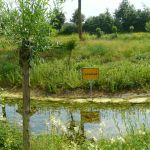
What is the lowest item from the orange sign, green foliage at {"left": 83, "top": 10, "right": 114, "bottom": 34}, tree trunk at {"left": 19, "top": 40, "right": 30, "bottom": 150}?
green foliage at {"left": 83, "top": 10, "right": 114, "bottom": 34}

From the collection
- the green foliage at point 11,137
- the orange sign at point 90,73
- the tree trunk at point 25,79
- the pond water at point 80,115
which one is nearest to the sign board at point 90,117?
the pond water at point 80,115

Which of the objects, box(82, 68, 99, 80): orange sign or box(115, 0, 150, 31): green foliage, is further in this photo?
box(115, 0, 150, 31): green foliage

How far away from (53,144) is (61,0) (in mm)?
2240

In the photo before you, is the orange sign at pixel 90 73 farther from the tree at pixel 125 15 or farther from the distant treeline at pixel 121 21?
the tree at pixel 125 15

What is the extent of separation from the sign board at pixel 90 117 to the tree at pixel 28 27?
16.1 ft

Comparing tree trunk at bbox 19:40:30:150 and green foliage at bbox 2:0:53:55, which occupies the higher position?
green foliage at bbox 2:0:53:55

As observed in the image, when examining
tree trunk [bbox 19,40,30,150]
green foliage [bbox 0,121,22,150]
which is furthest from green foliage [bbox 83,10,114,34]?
tree trunk [bbox 19,40,30,150]

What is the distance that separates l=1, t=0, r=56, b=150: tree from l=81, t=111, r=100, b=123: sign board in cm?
491

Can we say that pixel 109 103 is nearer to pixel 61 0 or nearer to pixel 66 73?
pixel 66 73

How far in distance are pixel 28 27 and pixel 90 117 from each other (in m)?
5.60

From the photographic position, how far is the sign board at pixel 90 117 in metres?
9.94

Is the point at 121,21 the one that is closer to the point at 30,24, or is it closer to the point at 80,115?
the point at 80,115

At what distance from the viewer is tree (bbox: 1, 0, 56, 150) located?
4898 millimetres

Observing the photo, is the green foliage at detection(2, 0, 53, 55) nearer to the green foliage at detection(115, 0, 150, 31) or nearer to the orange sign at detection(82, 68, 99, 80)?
the orange sign at detection(82, 68, 99, 80)
